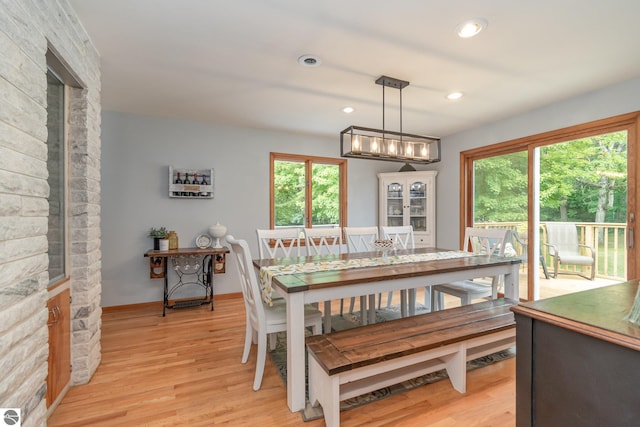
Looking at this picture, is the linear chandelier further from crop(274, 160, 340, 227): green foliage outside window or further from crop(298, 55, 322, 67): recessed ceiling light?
crop(274, 160, 340, 227): green foliage outside window

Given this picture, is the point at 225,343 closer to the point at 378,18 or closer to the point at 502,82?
the point at 378,18

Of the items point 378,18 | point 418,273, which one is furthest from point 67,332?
point 378,18

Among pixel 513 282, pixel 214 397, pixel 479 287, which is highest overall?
pixel 513 282

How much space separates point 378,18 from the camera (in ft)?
6.10

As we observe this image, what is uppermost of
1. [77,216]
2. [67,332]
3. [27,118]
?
[27,118]

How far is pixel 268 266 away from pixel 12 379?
1.44m

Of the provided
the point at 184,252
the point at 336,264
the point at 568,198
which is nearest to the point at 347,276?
the point at 336,264

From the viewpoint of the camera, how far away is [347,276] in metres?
2.01

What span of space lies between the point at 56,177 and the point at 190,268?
2.23 metres

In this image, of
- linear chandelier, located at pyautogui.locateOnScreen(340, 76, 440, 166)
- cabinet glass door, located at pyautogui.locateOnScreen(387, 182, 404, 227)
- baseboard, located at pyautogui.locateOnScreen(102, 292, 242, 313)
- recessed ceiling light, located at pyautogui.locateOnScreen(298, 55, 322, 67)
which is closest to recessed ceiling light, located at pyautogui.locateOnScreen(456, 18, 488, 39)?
linear chandelier, located at pyautogui.locateOnScreen(340, 76, 440, 166)

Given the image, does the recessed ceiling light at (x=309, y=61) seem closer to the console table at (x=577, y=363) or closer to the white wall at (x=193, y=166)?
the white wall at (x=193, y=166)

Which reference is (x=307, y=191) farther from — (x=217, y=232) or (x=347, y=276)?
(x=347, y=276)

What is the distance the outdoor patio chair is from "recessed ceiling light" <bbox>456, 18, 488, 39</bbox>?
267cm

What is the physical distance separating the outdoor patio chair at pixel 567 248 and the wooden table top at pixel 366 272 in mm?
1501
